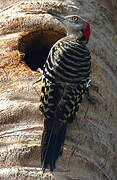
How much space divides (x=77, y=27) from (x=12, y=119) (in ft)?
4.55

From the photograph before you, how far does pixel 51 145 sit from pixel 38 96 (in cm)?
43

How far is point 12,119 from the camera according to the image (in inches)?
117

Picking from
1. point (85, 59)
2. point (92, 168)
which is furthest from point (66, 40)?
point (92, 168)

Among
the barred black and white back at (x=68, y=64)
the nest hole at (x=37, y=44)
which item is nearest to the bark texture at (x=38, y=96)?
the nest hole at (x=37, y=44)

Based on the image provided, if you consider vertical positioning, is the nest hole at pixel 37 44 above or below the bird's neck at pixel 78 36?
below

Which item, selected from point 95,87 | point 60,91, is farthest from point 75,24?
point 60,91

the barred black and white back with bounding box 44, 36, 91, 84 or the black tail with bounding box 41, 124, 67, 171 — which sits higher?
the barred black and white back with bounding box 44, 36, 91, 84

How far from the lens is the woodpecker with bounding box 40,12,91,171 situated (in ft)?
9.54

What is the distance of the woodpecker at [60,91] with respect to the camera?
115 inches

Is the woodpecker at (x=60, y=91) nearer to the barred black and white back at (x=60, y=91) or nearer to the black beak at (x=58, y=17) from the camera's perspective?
the barred black and white back at (x=60, y=91)

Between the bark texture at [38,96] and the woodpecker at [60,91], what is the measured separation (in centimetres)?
6

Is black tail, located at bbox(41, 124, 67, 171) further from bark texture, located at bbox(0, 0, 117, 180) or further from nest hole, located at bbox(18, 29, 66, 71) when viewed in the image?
nest hole, located at bbox(18, 29, 66, 71)

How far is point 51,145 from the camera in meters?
2.95

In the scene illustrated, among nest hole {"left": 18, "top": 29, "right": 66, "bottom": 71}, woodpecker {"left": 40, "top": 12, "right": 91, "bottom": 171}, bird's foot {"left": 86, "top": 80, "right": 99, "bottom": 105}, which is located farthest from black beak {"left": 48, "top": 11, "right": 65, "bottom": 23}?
bird's foot {"left": 86, "top": 80, "right": 99, "bottom": 105}
